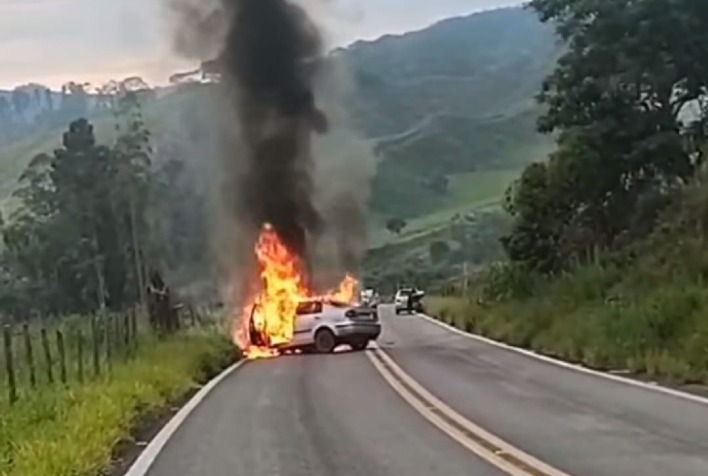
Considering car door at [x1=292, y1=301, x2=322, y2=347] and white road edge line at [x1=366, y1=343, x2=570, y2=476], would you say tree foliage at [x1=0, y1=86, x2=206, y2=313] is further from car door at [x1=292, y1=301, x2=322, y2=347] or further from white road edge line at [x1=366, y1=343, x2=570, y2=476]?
white road edge line at [x1=366, y1=343, x2=570, y2=476]

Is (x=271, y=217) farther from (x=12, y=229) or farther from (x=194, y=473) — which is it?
(x=12, y=229)

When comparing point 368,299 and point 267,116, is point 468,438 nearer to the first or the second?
point 267,116

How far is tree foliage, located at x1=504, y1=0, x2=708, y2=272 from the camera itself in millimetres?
44688

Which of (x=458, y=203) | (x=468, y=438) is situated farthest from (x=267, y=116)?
(x=458, y=203)

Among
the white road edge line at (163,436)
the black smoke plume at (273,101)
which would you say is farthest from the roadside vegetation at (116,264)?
the black smoke plume at (273,101)

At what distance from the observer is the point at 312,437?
15.9 m

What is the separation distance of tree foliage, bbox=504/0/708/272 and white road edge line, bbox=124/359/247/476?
21287 millimetres

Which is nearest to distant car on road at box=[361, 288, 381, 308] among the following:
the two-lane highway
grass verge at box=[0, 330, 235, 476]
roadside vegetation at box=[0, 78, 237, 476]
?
roadside vegetation at box=[0, 78, 237, 476]

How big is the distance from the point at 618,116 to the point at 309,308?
39.3 feet

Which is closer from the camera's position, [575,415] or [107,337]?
[575,415]

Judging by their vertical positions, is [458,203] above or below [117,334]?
above

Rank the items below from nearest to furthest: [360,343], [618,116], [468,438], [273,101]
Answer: [468,438] → [360,343] → [618,116] → [273,101]

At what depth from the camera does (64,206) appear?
84375mm

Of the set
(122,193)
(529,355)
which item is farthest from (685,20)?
(122,193)
